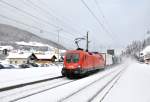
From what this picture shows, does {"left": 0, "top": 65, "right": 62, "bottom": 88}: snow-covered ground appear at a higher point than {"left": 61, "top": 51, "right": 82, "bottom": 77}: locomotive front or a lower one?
lower

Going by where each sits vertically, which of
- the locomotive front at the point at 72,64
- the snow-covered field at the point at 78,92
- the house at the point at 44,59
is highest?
the house at the point at 44,59

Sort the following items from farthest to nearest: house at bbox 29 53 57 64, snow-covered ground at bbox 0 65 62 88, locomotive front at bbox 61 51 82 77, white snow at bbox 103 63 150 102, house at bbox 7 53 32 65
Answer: house at bbox 7 53 32 65 → house at bbox 29 53 57 64 → locomotive front at bbox 61 51 82 77 → snow-covered ground at bbox 0 65 62 88 → white snow at bbox 103 63 150 102

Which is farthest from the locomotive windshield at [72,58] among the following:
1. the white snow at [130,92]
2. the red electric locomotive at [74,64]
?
the white snow at [130,92]

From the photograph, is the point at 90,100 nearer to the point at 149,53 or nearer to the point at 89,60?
the point at 89,60

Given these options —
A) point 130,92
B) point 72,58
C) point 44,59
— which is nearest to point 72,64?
point 72,58

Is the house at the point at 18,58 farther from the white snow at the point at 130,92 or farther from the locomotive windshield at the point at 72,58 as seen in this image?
the white snow at the point at 130,92

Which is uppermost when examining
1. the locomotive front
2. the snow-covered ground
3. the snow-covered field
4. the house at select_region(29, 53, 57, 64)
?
the house at select_region(29, 53, 57, 64)

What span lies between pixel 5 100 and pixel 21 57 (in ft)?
316

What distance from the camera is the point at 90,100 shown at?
12047mm

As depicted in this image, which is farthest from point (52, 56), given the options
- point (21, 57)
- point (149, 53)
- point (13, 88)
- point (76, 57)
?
point (13, 88)

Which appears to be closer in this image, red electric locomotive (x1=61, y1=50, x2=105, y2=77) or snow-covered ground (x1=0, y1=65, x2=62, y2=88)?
snow-covered ground (x1=0, y1=65, x2=62, y2=88)

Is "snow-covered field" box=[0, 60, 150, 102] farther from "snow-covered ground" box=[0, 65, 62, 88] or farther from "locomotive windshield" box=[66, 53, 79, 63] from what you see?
"locomotive windshield" box=[66, 53, 79, 63]

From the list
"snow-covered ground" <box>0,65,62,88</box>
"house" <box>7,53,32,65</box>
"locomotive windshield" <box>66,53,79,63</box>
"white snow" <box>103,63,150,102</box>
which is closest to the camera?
"white snow" <box>103,63,150,102</box>

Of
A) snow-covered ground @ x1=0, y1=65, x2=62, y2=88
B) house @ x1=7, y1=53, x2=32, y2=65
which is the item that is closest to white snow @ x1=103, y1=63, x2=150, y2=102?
snow-covered ground @ x1=0, y1=65, x2=62, y2=88
